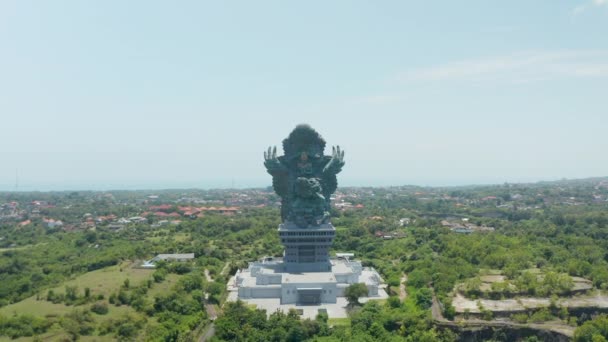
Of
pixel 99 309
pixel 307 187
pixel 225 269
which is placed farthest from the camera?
pixel 225 269

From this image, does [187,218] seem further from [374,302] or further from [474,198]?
[474,198]

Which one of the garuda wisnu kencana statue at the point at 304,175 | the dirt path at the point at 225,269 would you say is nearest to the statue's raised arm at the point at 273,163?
the garuda wisnu kencana statue at the point at 304,175

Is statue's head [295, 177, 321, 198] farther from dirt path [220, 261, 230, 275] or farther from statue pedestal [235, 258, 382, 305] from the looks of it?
dirt path [220, 261, 230, 275]

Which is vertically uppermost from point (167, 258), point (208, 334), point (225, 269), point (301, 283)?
point (301, 283)

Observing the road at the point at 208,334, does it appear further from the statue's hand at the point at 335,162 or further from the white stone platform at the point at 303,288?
the statue's hand at the point at 335,162

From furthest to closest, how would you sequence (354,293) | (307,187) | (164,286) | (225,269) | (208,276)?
(225,269) < (208,276) < (307,187) < (164,286) < (354,293)

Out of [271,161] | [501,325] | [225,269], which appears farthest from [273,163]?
[501,325]

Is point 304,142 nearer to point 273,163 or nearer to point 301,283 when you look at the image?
point 273,163

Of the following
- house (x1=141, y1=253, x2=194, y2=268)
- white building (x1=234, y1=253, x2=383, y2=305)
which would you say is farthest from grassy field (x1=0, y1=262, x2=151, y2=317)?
white building (x1=234, y1=253, x2=383, y2=305)
